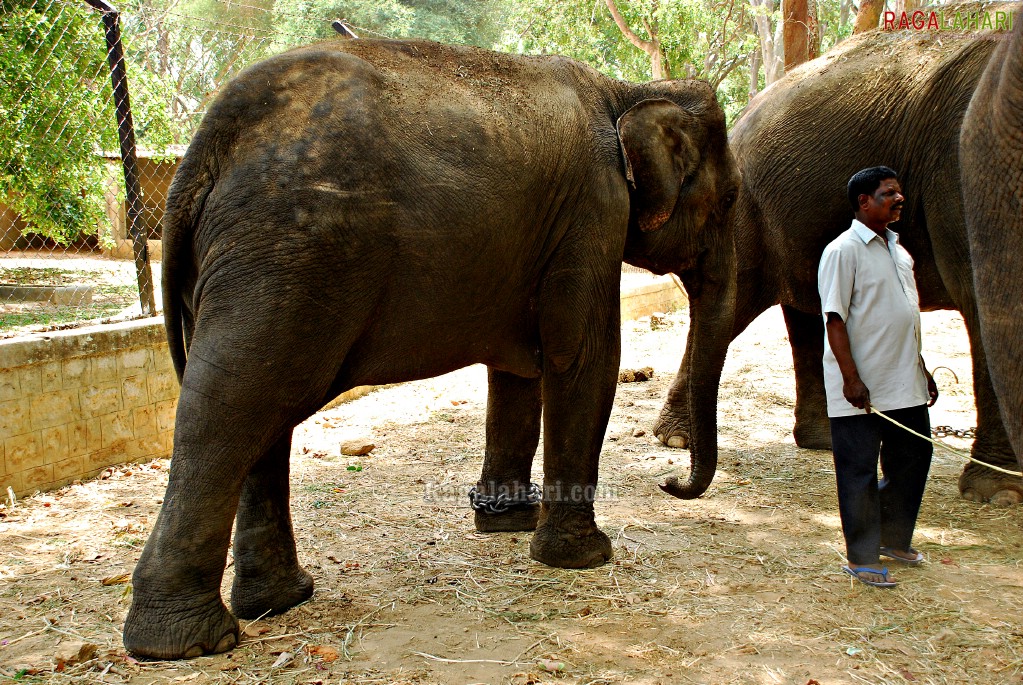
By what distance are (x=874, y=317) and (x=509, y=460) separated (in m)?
1.95

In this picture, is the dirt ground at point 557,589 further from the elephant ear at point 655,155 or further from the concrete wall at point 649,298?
the concrete wall at point 649,298

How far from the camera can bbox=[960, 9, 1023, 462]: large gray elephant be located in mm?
2889

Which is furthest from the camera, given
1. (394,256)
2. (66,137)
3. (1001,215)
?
(66,137)

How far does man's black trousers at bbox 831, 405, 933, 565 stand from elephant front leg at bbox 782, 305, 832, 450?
2.32 meters

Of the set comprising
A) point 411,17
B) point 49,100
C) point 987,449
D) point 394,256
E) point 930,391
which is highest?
point 411,17

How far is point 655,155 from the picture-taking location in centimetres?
429

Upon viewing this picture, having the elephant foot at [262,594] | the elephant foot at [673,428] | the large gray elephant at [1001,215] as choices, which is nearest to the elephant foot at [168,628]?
the elephant foot at [262,594]

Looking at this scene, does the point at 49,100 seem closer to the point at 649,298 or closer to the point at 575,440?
the point at 575,440

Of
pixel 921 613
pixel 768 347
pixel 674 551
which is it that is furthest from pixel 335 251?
pixel 768 347

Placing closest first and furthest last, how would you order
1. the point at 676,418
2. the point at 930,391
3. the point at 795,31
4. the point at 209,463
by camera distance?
1. the point at 209,463
2. the point at 930,391
3. the point at 676,418
4. the point at 795,31

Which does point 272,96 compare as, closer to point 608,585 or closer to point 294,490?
point 608,585

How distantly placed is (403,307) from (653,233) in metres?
1.44

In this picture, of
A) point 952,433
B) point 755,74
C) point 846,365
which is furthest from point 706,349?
point 755,74

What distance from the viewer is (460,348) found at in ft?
13.1
